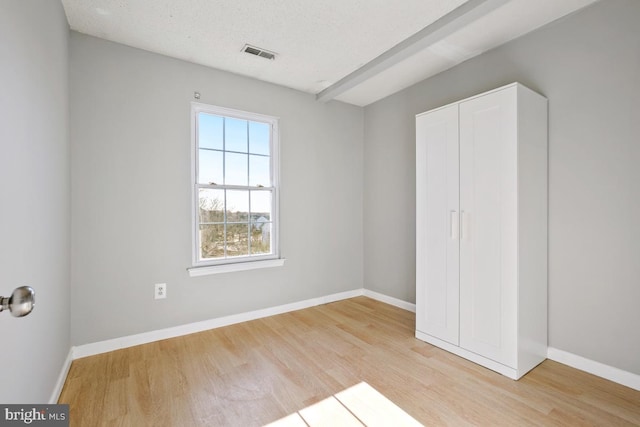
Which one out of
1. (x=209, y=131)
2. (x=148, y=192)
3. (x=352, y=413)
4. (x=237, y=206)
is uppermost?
(x=209, y=131)

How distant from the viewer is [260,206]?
3361 mm

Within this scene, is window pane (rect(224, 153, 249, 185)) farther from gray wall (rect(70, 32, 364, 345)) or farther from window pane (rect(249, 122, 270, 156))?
gray wall (rect(70, 32, 364, 345))

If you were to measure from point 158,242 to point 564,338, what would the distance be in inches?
139

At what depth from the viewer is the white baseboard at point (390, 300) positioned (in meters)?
3.50

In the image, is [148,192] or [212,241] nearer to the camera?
[148,192]

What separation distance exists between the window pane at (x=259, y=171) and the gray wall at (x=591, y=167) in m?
2.40

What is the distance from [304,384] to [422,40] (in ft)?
9.39

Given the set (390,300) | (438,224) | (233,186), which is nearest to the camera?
(438,224)

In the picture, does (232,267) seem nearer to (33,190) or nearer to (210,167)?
(210,167)

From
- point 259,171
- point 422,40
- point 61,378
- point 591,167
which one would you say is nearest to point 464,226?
point 591,167

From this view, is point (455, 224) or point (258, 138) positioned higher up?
point (258, 138)

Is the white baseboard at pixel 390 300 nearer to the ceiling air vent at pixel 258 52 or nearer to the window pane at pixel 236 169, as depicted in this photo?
A: the window pane at pixel 236 169

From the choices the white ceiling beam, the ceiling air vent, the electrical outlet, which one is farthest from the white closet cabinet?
the electrical outlet

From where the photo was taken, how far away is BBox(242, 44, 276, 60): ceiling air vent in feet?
8.70
